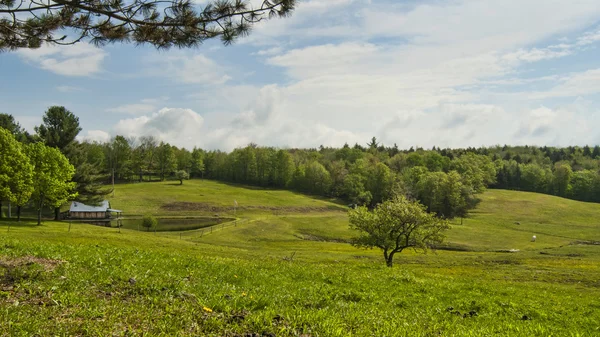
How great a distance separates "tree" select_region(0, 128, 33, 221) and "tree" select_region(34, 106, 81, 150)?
1821 cm

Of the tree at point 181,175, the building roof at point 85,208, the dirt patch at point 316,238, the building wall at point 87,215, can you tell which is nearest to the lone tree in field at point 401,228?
the dirt patch at point 316,238

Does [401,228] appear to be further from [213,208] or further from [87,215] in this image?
[213,208]

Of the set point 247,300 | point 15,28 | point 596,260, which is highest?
point 15,28

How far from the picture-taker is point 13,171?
174 ft

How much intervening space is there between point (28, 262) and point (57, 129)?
233ft

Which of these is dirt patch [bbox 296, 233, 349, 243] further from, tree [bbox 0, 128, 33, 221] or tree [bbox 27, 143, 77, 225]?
tree [bbox 0, 128, 33, 221]

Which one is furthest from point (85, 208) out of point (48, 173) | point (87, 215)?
point (48, 173)

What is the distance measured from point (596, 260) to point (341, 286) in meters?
65.3

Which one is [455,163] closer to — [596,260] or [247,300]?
[596,260]

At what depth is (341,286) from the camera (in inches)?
634

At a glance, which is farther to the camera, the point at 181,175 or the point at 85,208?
the point at 181,175

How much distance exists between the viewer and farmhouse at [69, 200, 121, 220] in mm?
82625

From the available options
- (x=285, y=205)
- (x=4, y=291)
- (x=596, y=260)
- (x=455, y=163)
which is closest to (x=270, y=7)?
(x=4, y=291)

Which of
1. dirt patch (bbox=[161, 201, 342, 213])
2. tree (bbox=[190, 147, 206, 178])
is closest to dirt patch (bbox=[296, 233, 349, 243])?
dirt patch (bbox=[161, 201, 342, 213])
